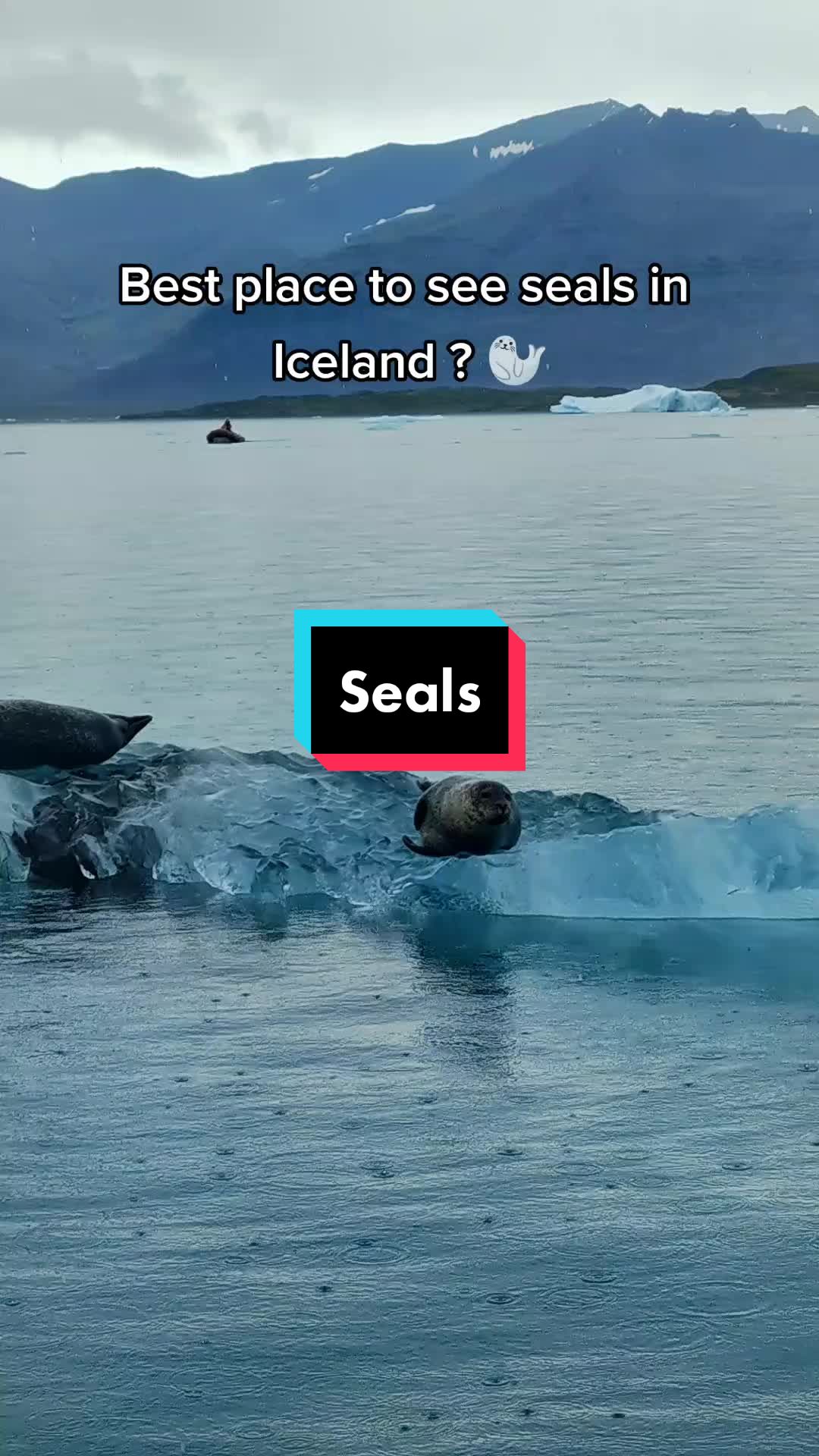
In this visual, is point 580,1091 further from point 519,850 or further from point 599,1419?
point 519,850

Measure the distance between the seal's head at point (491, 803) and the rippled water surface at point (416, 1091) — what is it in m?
0.69

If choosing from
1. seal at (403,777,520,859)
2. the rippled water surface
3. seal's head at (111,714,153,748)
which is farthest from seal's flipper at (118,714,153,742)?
seal at (403,777,520,859)

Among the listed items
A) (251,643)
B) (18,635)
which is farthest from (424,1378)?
(18,635)

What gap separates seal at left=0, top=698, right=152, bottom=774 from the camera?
87.9ft

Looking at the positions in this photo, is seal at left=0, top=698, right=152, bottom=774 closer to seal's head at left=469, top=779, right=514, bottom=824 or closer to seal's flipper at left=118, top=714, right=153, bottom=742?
seal's flipper at left=118, top=714, right=153, bottom=742

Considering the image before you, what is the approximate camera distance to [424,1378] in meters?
11.6

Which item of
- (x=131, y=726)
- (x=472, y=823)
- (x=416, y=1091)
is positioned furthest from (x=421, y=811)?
(x=416, y=1091)

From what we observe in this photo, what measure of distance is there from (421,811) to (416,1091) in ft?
26.0

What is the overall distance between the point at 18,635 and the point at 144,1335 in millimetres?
32923

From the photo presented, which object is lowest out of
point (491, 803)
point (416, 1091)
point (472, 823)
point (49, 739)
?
point (416, 1091)

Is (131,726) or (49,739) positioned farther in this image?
(131,726)

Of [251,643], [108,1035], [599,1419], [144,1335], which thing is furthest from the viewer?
[251,643]

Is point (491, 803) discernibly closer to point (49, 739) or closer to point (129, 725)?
point (129, 725)

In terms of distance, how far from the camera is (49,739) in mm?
26875
